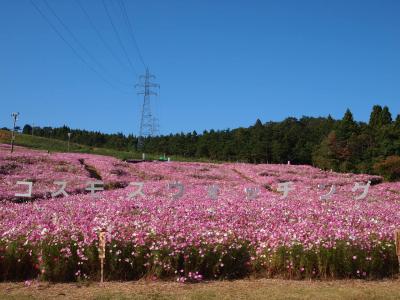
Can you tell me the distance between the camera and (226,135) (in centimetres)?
11594

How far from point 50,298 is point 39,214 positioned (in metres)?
4.62

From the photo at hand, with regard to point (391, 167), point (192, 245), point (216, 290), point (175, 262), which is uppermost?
point (391, 167)

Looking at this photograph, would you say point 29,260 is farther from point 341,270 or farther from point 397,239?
point 397,239

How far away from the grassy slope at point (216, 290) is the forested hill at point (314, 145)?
35330 mm

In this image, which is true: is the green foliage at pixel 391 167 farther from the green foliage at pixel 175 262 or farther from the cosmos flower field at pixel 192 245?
the green foliage at pixel 175 262

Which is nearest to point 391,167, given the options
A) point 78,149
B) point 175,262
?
point 175,262

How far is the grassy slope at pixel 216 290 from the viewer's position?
7.48 meters

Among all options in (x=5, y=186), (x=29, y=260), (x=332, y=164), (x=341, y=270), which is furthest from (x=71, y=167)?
(x=332, y=164)

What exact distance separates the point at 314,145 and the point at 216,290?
8384 centimetres

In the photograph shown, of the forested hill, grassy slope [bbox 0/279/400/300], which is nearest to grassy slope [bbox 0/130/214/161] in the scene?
the forested hill

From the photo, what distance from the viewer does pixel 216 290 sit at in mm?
7918

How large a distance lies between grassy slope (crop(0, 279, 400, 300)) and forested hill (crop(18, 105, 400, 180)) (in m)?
35.3

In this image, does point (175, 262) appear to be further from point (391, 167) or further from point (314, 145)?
point (314, 145)

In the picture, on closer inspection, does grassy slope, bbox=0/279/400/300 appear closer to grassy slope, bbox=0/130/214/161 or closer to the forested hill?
the forested hill
